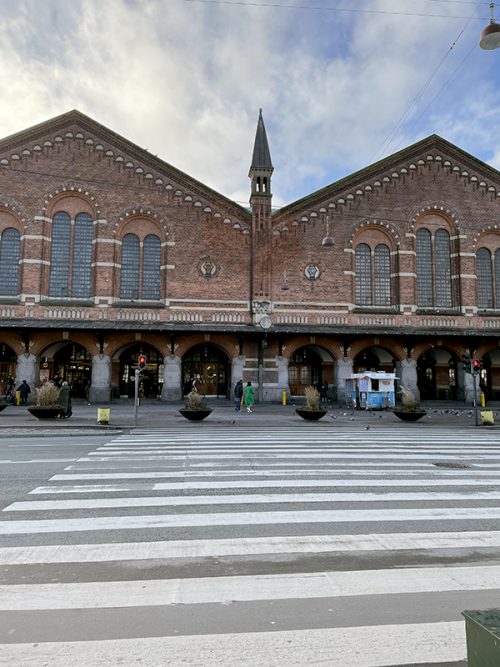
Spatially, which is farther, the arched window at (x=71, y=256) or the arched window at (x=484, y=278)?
the arched window at (x=484, y=278)

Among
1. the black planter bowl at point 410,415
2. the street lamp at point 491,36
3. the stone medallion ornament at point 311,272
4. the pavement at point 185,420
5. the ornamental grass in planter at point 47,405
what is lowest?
the pavement at point 185,420

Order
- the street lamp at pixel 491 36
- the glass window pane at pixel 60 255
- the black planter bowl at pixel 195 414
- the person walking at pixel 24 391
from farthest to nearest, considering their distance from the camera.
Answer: the glass window pane at pixel 60 255 → the person walking at pixel 24 391 → the black planter bowl at pixel 195 414 → the street lamp at pixel 491 36

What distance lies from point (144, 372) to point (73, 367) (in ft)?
14.8

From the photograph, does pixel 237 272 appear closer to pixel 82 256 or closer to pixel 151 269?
pixel 151 269

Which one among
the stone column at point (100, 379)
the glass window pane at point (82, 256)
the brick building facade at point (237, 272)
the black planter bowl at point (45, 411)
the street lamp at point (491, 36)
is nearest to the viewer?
the street lamp at point (491, 36)

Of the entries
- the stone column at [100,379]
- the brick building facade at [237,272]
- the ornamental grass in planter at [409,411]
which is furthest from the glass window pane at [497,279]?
the stone column at [100,379]

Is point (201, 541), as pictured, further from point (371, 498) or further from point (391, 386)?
point (391, 386)

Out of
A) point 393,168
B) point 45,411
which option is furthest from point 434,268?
point 45,411

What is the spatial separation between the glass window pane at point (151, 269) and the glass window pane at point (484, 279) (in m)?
21.4

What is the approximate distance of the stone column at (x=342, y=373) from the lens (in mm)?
30750

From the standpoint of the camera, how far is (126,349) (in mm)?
31438

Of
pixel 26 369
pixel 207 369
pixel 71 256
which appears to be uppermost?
pixel 71 256

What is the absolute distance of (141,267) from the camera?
30703mm

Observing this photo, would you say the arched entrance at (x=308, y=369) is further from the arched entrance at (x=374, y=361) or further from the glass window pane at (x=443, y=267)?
the glass window pane at (x=443, y=267)
